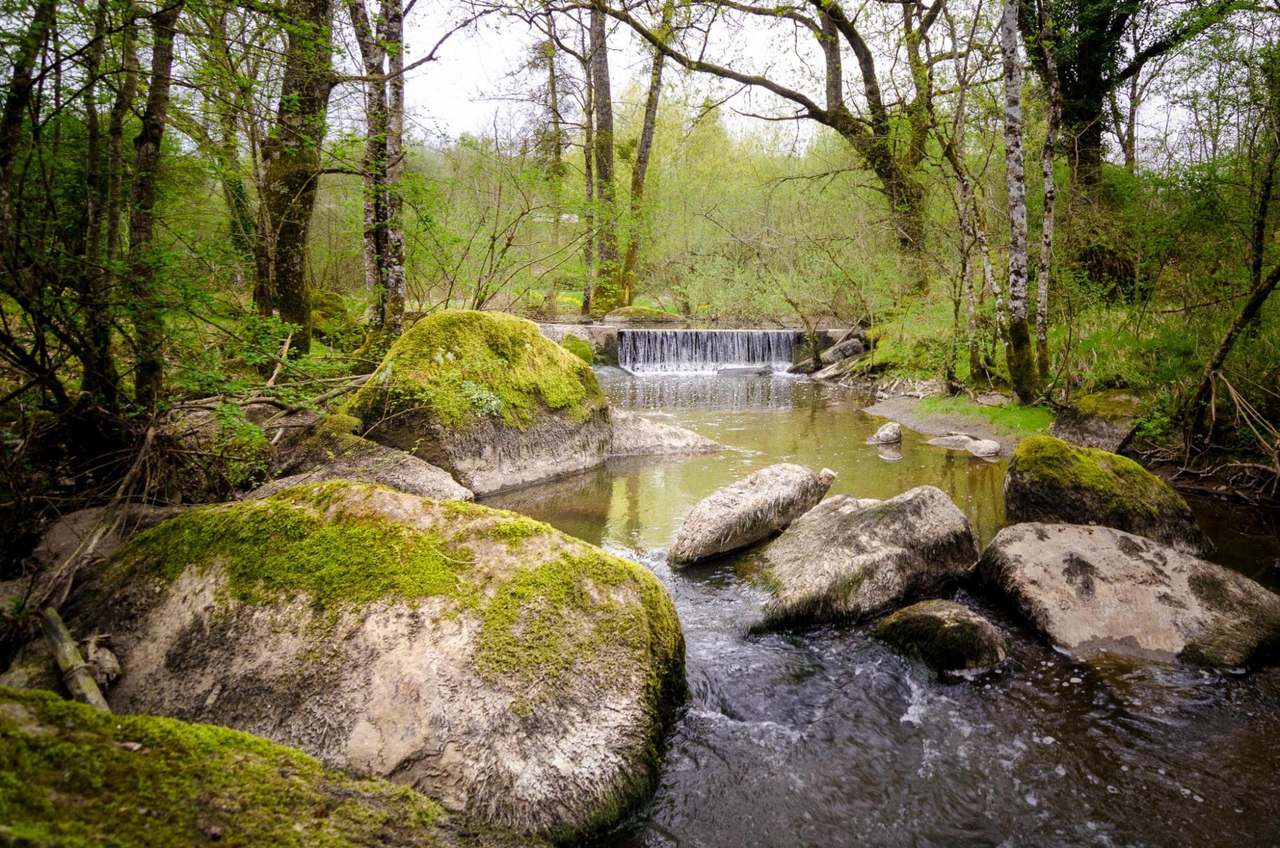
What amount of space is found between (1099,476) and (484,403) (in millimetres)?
5796

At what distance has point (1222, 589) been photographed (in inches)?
158

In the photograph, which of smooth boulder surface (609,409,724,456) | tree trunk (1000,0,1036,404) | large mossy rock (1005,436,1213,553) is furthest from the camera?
smooth boulder surface (609,409,724,456)

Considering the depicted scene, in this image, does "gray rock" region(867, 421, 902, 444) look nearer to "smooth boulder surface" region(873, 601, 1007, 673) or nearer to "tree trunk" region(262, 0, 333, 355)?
"smooth boulder surface" region(873, 601, 1007, 673)

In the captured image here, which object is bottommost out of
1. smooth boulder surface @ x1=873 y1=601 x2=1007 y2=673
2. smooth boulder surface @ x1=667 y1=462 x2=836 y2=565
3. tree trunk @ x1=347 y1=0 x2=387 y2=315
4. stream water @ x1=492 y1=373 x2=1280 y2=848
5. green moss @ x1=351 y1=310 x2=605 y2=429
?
stream water @ x1=492 y1=373 x2=1280 y2=848

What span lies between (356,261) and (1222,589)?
1770cm

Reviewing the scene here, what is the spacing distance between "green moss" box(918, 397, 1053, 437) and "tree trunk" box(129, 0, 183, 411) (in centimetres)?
983

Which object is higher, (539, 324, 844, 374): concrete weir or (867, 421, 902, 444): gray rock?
(539, 324, 844, 374): concrete weir

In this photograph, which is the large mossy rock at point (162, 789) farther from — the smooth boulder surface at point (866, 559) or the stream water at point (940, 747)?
the smooth boulder surface at point (866, 559)

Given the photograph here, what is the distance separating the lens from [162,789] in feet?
4.45

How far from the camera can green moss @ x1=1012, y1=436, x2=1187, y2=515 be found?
521cm

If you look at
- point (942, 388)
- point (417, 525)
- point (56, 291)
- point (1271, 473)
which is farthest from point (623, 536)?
point (942, 388)

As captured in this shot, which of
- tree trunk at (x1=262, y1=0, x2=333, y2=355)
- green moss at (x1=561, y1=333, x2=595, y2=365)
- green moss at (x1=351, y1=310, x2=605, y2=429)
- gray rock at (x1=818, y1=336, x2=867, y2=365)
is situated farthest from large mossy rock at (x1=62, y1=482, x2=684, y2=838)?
gray rock at (x1=818, y1=336, x2=867, y2=365)

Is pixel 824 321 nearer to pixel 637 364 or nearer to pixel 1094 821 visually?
pixel 637 364

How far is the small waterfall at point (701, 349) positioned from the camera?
19.1 m
